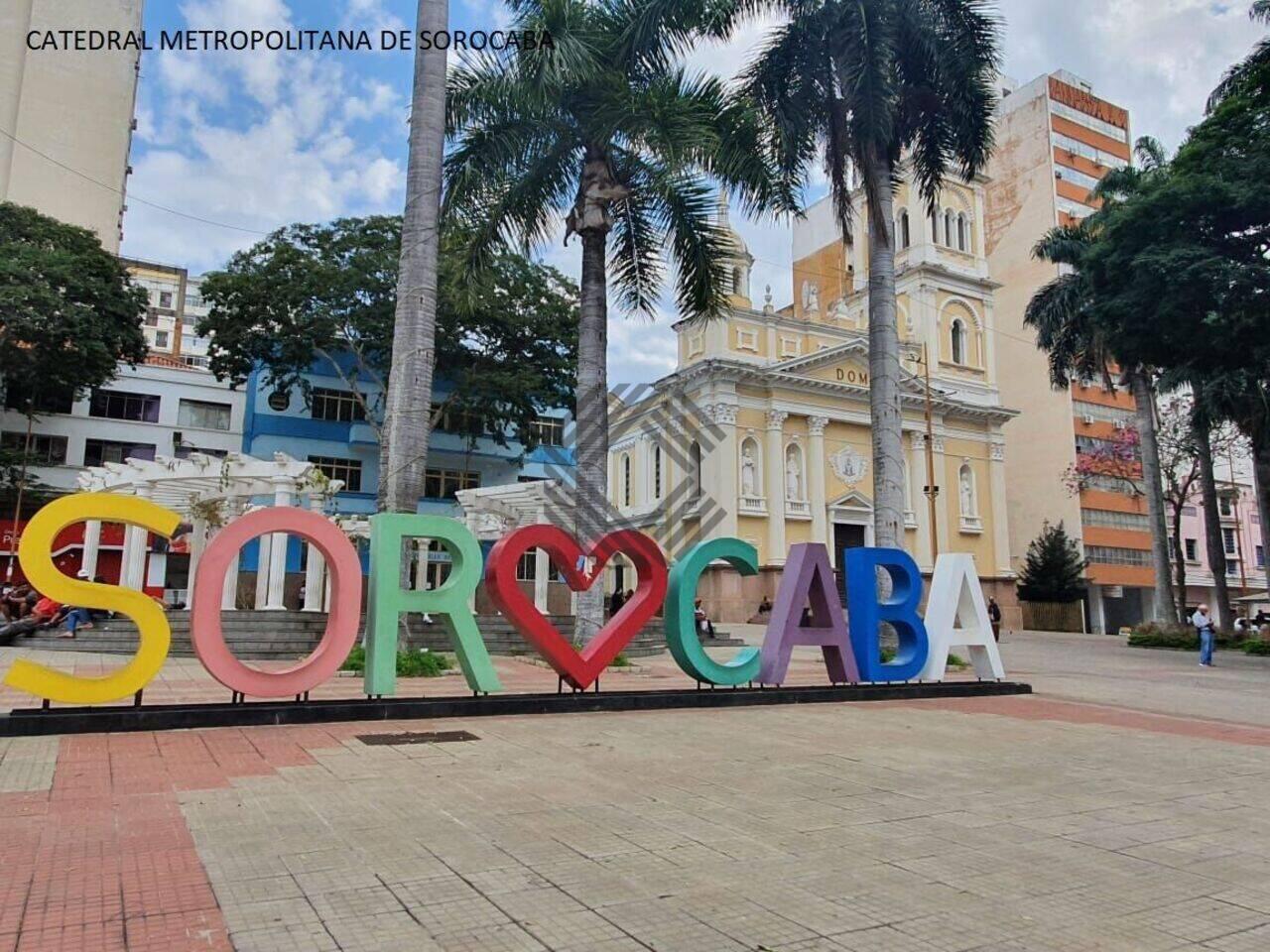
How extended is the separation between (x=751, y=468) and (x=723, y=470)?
1802 millimetres

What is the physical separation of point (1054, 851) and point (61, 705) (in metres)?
9.10

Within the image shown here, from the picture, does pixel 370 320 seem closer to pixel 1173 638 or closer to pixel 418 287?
pixel 418 287

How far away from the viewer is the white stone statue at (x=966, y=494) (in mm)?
48031

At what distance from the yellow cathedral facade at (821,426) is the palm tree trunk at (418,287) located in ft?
80.0

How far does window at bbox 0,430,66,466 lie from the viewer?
1389 inches

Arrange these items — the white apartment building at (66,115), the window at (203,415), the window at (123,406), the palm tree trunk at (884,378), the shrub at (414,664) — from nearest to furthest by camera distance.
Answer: the shrub at (414,664) < the palm tree trunk at (884,378) < the white apartment building at (66,115) < the window at (123,406) < the window at (203,415)

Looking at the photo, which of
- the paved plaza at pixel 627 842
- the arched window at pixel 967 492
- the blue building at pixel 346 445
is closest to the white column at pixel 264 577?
the blue building at pixel 346 445

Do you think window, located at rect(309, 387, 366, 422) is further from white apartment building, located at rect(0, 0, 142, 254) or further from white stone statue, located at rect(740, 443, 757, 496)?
white stone statue, located at rect(740, 443, 757, 496)

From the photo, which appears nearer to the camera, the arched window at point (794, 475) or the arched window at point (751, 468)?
the arched window at point (751, 468)

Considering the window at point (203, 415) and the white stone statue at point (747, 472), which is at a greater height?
the window at point (203, 415)

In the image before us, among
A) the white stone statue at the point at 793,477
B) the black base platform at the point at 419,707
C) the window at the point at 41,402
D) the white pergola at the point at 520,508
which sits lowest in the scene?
the black base platform at the point at 419,707

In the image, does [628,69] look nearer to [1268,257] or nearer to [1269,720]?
[1269,720]

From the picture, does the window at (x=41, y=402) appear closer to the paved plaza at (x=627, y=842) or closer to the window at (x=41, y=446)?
the window at (x=41, y=446)

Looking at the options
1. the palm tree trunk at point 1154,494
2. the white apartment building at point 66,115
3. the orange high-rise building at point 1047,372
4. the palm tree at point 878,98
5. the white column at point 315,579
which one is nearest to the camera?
the palm tree at point 878,98
